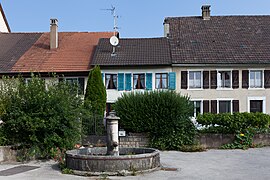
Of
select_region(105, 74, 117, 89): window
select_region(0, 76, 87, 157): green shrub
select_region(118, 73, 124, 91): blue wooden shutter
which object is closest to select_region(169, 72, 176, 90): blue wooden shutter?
select_region(118, 73, 124, 91): blue wooden shutter

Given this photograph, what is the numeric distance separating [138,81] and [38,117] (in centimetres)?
1519

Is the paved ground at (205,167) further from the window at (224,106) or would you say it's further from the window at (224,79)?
the window at (224,79)

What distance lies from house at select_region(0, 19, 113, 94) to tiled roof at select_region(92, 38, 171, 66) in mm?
1200

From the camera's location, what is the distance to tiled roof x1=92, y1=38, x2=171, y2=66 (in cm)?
2967

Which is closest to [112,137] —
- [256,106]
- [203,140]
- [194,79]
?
[203,140]

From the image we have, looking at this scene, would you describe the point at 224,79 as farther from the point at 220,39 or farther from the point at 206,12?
the point at 206,12

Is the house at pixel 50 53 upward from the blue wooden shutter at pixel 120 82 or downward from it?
upward

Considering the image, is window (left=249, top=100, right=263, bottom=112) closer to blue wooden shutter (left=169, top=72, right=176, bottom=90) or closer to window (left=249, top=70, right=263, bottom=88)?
window (left=249, top=70, right=263, bottom=88)

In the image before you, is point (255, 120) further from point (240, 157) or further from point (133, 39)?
point (133, 39)

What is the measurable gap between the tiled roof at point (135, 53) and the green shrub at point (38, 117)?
13.7 m

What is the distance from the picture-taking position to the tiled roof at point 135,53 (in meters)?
29.7

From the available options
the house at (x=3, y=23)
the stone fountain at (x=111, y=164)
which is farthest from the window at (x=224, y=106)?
the house at (x=3, y=23)

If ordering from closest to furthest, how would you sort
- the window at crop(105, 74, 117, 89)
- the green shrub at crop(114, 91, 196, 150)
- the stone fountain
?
the stone fountain
the green shrub at crop(114, 91, 196, 150)
the window at crop(105, 74, 117, 89)

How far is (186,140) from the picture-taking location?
62.5ft
